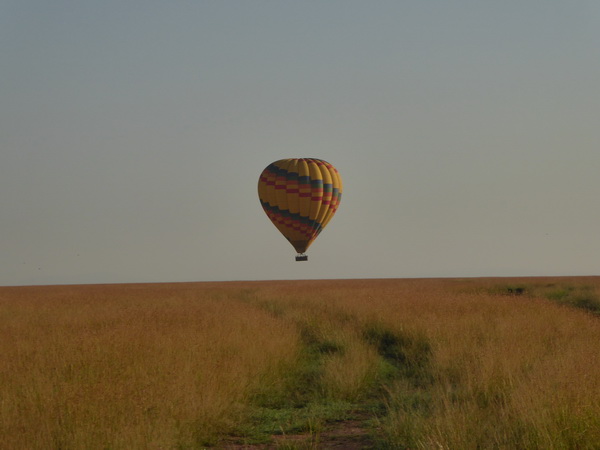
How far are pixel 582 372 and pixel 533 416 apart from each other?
54.9 inches

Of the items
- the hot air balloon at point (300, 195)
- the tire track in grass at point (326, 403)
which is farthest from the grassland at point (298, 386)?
the hot air balloon at point (300, 195)

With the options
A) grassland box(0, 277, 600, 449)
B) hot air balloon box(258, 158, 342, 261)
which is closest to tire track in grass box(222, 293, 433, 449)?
grassland box(0, 277, 600, 449)

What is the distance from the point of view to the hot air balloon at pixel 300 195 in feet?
94.2

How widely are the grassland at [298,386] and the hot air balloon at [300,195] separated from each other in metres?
13.9

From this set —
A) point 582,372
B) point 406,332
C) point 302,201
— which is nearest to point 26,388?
point 582,372

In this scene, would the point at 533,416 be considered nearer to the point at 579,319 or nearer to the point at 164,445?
the point at 164,445

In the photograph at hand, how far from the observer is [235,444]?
7.35 metres

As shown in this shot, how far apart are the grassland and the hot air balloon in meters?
13.9

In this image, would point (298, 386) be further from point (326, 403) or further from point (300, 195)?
point (300, 195)

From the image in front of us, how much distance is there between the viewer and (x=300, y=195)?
28688mm

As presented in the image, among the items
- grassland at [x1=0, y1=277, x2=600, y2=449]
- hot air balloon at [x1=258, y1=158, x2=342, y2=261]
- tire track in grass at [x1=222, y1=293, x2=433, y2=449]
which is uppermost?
hot air balloon at [x1=258, y1=158, x2=342, y2=261]

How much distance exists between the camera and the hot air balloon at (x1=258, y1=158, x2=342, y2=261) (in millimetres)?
28719

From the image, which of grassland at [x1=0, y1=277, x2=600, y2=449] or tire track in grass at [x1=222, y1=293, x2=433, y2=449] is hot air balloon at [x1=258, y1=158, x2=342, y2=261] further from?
tire track in grass at [x1=222, y1=293, x2=433, y2=449]

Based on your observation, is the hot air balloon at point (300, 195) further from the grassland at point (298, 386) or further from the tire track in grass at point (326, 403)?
the tire track in grass at point (326, 403)
